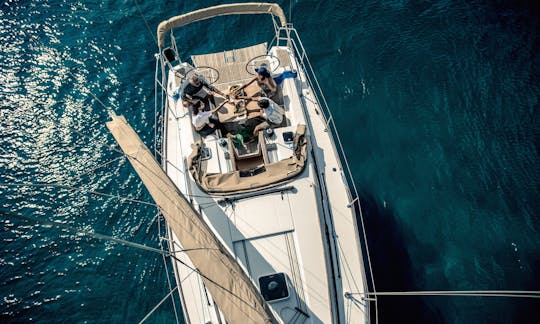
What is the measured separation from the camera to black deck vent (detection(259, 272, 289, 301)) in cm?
694

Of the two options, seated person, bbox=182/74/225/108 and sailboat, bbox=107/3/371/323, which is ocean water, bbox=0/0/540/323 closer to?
sailboat, bbox=107/3/371/323

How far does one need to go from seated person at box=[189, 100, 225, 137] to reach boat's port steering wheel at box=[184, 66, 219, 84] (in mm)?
1096

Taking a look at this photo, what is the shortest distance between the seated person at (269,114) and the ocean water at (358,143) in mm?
3359

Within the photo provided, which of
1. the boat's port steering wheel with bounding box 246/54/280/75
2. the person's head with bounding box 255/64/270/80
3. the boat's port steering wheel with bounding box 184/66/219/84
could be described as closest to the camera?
the person's head with bounding box 255/64/270/80

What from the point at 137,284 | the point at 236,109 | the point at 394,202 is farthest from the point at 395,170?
the point at 137,284

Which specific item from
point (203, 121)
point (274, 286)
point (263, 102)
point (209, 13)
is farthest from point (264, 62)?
point (274, 286)

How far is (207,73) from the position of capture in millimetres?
10578

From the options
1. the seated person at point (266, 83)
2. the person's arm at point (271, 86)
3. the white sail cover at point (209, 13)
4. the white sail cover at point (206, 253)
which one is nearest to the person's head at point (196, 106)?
the seated person at point (266, 83)

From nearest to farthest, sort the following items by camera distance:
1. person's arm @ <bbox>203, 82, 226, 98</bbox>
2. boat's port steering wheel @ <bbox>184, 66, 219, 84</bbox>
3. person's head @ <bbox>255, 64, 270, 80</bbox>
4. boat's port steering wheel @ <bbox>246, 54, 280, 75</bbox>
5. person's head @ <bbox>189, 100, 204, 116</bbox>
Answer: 1. person's head @ <bbox>255, 64, 270, 80</bbox>
2. person's head @ <bbox>189, 100, 204, 116</bbox>
3. person's arm @ <bbox>203, 82, 226, 98</bbox>
4. boat's port steering wheel @ <bbox>184, 66, 219, 84</bbox>
5. boat's port steering wheel @ <bbox>246, 54, 280, 75</bbox>

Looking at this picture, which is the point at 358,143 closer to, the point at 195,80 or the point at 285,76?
the point at 285,76

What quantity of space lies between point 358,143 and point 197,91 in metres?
5.28

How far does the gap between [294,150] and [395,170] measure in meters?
4.20

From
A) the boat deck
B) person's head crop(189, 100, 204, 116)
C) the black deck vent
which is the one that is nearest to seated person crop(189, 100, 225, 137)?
person's head crop(189, 100, 204, 116)

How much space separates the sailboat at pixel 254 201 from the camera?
5918mm
